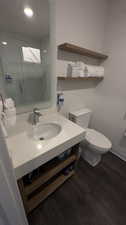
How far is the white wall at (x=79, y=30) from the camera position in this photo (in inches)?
43.4

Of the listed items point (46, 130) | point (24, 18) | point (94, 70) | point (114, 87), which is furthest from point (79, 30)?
point (46, 130)

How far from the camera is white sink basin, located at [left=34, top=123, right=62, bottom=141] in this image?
1.10 m

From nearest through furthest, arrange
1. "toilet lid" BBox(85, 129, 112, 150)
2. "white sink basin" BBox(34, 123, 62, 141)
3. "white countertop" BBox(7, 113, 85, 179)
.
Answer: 1. "white countertop" BBox(7, 113, 85, 179)
2. "white sink basin" BBox(34, 123, 62, 141)
3. "toilet lid" BBox(85, 129, 112, 150)

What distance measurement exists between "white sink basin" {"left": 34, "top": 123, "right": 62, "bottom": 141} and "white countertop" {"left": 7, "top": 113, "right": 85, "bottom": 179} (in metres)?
0.10

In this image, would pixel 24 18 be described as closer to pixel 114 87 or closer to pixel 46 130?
pixel 46 130

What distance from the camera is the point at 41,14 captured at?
97cm

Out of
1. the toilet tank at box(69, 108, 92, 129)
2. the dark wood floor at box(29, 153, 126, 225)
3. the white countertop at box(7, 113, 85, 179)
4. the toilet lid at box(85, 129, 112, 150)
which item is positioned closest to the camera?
the white countertop at box(7, 113, 85, 179)

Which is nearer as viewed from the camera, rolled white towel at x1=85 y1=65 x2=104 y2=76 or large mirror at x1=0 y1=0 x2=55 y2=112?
large mirror at x1=0 y1=0 x2=55 y2=112

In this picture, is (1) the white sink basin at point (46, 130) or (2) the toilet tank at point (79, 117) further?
(2) the toilet tank at point (79, 117)

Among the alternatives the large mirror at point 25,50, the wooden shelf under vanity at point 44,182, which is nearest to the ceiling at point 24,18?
the large mirror at point 25,50

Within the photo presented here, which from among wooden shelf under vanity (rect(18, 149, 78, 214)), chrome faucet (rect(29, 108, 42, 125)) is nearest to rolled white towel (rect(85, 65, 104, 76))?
chrome faucet (rect(29, 108, 42, 125))

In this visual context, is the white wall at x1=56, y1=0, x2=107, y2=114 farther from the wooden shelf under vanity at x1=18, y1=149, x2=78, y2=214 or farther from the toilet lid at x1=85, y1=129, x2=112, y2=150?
the wooden shelf under vanity at x1=18, y1=149, x2=78, y2=214

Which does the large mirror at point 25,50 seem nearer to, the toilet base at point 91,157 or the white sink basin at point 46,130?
the white sink basin at point 46,130

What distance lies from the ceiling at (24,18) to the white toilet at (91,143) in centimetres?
105
